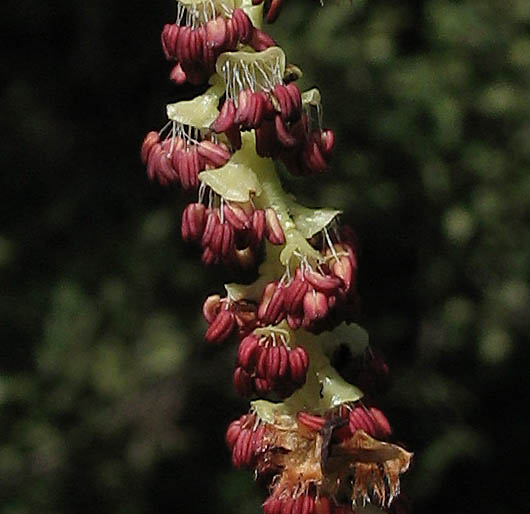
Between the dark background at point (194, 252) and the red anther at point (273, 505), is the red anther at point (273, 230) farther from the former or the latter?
the dark background at point (194, 252)

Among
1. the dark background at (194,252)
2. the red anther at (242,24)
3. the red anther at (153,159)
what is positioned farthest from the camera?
the dark background at (194,252)

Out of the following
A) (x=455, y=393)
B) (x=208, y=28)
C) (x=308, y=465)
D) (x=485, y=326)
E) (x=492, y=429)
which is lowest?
(x=492, y=429)

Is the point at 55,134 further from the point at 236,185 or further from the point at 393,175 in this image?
the point at 236,185

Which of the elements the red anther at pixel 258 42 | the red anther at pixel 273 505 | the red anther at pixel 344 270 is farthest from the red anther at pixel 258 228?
the red anther at pixel 273 505

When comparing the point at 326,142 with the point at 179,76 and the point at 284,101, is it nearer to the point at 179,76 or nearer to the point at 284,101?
the point at 284,101

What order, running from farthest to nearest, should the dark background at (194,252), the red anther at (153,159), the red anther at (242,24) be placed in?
the dark background at (194,252), the red anther at (153,159), the red anther at (242,24)

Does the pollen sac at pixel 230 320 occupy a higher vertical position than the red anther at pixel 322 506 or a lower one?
higher

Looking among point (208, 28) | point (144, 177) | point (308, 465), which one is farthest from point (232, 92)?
point (144, 177)
